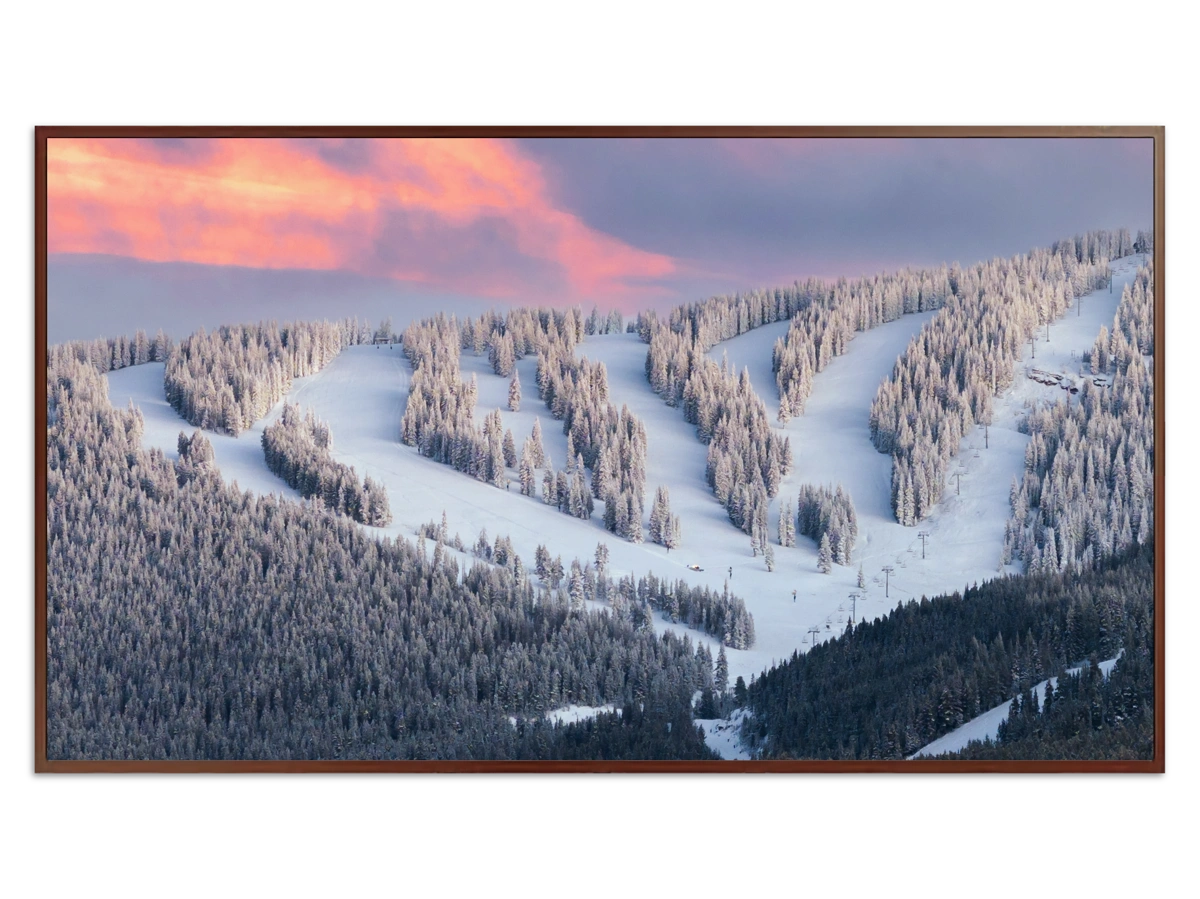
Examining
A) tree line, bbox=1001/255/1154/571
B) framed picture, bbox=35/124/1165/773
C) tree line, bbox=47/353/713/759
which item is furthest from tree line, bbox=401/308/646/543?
tree line, bbox=1001/255/1154/571

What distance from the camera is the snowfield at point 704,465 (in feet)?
18.1

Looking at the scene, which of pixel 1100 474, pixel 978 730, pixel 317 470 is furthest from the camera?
pixel 317 470

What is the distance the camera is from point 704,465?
5645mm

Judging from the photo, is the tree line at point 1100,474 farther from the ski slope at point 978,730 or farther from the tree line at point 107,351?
the tree line at point 107,351

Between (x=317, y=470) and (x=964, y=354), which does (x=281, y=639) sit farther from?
(x=964, y=354)

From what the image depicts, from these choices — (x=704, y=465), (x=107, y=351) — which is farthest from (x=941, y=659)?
(x=107, y=351)

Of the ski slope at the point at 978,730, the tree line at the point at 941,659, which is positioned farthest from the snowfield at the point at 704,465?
the ski slope at the point at 978,730

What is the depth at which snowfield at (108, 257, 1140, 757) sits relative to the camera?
5.51 m

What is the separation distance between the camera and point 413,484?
5652mm

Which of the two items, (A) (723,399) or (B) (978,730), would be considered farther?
(A) (723,399)

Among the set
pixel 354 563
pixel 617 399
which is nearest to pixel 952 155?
pixel 617 399

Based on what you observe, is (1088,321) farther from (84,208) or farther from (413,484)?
(84,208)

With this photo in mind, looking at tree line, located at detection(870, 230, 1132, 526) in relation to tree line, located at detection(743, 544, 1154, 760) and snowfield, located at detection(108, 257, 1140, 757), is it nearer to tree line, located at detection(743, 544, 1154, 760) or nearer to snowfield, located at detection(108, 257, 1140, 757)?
snowfield, located at detection(108, 257, 1140, 757)
